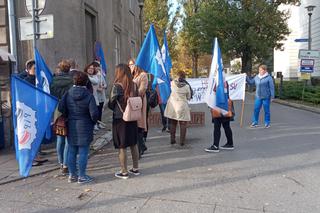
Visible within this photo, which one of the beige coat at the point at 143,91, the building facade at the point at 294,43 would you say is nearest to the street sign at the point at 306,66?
the beige coat at the point at 143,91

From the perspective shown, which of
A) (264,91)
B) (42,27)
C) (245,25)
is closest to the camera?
(42,27)

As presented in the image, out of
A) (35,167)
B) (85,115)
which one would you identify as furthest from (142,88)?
(35,167)

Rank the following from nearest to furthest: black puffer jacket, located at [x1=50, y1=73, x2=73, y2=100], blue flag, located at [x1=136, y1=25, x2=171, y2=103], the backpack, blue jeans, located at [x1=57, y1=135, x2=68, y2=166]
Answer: blue jeans, located at [x1=57, y1=135, x2=68, y2=166]
black puffer jacket, located at [x1=50, y1=73, x2=73, y2=100]
blue flag, located at [x1=136, y1=25, x2=171, y2=103]
the backpack

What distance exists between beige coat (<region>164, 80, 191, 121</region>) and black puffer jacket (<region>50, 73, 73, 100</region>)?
2.71m

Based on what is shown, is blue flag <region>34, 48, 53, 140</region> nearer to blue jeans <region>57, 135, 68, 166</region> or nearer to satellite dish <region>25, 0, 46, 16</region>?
blue jeans <region>57, 135, 68, 166</region>

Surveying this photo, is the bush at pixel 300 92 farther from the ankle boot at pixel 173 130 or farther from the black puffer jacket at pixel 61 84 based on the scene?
the black puffer jacket at pixel 61 84

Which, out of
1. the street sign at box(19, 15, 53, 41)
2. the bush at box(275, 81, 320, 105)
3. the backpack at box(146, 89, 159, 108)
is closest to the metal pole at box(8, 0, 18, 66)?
the street sign at box(19, 15, 53, 41)

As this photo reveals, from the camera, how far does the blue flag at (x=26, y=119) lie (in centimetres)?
554

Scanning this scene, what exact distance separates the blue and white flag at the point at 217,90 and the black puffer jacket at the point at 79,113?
303cm

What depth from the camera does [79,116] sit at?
5.55 meters

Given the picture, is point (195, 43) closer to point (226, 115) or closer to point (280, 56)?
point (280, 56)

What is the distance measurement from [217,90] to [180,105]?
91 cm

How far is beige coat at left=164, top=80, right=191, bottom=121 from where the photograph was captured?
326 inches

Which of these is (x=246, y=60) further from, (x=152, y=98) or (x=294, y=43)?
(x=152, y=98)
